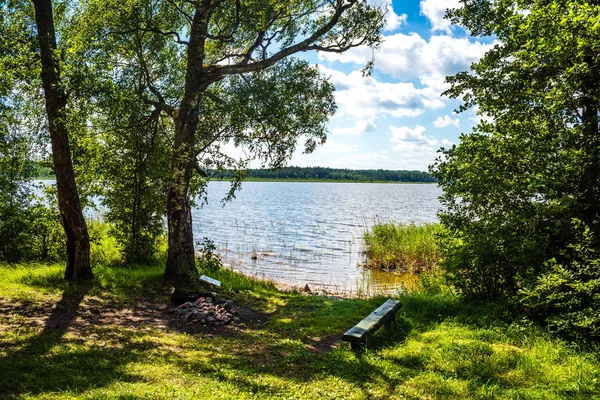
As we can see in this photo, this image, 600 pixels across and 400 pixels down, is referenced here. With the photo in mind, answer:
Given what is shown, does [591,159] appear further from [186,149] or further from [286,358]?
[186,149]

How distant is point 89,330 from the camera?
24.0ft

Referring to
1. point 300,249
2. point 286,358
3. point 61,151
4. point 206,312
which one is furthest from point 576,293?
point 300,249

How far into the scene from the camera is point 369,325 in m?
7.16

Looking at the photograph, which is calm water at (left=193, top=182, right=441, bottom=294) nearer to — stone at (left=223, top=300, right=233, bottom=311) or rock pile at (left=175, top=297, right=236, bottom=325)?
stone at (left=223, top=300, right=233, bottom=311)

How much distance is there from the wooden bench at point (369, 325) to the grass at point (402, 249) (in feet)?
35.0

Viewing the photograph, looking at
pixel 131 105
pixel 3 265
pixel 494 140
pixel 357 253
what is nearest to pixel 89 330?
pixel 131 105

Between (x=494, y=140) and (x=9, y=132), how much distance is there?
14.7 m

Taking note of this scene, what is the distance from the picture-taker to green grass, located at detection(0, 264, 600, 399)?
5055mm

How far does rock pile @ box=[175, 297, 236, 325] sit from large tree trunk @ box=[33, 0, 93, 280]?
11.9 ft

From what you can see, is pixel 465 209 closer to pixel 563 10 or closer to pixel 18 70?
pixel 563 10

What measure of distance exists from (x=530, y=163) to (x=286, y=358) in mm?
5972

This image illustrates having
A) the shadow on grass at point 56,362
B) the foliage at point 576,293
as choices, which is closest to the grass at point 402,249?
the foliage at point 576,293

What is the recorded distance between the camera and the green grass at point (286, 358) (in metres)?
5.05

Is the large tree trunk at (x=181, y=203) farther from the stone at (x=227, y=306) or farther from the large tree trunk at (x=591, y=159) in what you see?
the large tree trunk at (x=591, y=159)
